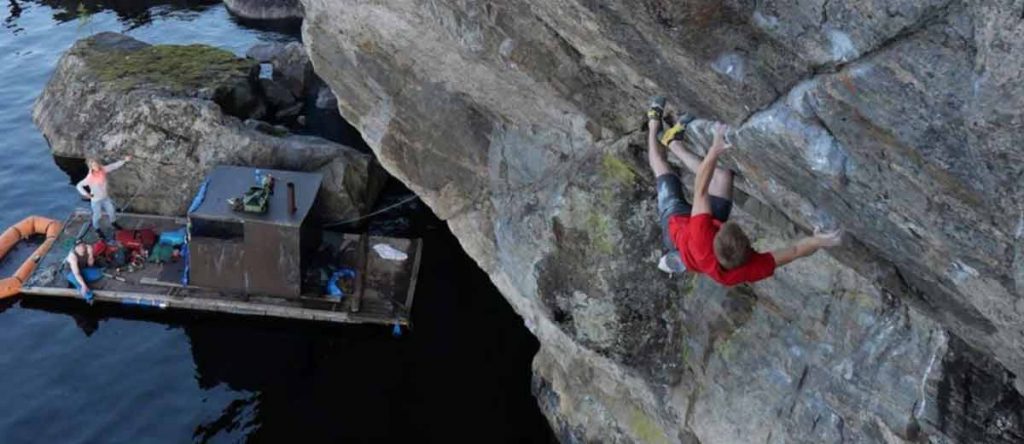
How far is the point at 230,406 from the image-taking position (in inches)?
722

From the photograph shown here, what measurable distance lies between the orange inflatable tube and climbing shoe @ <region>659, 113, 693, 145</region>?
61.1 feet

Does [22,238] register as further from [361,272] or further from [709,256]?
[709,256]

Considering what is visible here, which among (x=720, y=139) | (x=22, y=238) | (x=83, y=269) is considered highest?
(x=720, y=139)

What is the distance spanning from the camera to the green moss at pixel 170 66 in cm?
2748

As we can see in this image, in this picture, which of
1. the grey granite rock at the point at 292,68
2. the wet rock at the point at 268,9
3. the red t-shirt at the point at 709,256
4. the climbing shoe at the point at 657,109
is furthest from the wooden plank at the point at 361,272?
the wet rock at the point at 268,9

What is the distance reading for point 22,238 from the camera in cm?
2286

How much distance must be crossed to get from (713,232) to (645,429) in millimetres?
7845

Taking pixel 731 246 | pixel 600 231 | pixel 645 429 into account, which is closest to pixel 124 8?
pixel 600 231

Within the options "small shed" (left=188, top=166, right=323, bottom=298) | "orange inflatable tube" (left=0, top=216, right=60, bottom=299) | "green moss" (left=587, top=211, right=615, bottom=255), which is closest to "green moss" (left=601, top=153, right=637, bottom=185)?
"green moss" (left=587, top=211, right=615, bottom=255)

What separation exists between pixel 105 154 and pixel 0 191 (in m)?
3.69

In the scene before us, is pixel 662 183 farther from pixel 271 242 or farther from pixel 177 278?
pixel 177 278

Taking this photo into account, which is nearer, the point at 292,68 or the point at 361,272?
the point at 361,272

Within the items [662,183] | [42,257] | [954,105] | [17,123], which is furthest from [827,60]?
[17,123]

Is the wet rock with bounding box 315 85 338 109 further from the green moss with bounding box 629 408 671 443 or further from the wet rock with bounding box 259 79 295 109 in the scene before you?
the green moss with bounding box 629 408 671 443
